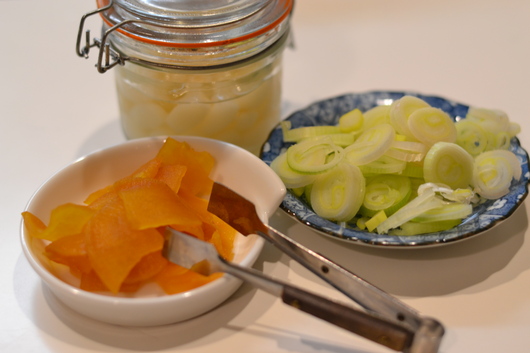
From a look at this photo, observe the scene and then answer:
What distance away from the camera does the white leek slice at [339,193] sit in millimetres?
948

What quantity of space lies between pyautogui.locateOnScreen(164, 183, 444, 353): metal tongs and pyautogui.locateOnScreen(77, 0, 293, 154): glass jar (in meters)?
0.24

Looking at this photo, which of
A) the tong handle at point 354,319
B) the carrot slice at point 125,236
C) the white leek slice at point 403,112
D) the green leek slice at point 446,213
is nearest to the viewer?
the tong handle at point 354,319

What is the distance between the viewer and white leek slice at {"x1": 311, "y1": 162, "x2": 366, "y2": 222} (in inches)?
37.3

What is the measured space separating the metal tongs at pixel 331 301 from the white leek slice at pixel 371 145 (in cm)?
21

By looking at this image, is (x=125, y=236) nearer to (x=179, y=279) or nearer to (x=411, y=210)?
(x=179, y=279)

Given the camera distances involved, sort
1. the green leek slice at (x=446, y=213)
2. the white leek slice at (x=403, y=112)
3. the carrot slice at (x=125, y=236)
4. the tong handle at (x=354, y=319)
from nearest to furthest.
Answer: the tong handle at (x=354, y=319), the carrot slice at (x=125, y=236), the green leek slice at (x=446, y=213), the white leek slice at (x=403, y=112)

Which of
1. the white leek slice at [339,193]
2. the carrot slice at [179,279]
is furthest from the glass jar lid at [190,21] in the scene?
the carrot slice at [179,279]

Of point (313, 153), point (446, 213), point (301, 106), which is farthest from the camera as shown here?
point (301, 106)

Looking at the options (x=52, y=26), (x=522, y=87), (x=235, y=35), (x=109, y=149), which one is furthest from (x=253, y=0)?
(x=52, y=26)

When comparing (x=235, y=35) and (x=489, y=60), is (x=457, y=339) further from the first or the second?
(x=489, y=60)

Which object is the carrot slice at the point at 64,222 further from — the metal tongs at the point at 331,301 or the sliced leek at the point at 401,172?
the sliced leek at the point at 401,172

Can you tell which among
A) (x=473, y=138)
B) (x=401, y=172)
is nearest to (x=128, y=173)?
(x=401, y=172)

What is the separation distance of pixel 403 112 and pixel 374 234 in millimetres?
265

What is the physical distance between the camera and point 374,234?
0.89m
